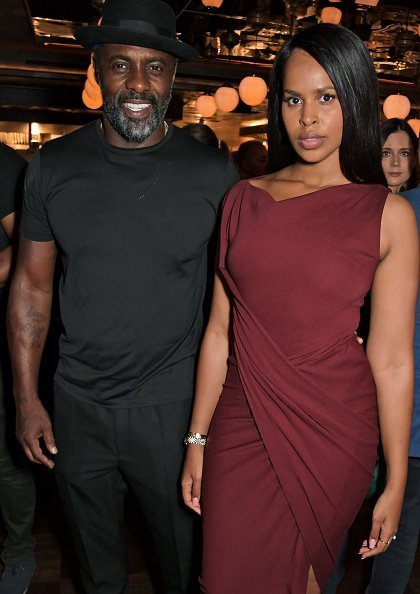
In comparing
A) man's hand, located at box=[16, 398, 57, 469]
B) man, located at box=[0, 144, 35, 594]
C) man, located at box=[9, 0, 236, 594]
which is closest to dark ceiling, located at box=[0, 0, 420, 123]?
man, located at box=[0, 144, 35, 594]

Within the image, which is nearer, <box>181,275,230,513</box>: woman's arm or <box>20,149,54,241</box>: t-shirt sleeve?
<box>181,275,230,513</box>: woman's arm

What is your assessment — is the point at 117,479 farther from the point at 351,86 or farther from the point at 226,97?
the point at 226,97

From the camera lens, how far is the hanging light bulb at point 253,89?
7.80 meters

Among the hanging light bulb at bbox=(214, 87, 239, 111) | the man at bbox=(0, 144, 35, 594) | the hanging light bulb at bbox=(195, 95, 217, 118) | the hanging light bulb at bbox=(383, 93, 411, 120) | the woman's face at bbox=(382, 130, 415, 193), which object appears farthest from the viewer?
the hanging light bulb at bbox=(195, 95, 217, 118)

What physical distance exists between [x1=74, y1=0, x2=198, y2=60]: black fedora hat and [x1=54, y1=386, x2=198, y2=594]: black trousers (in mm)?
868

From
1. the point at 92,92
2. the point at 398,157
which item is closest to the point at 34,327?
the point at 398,157

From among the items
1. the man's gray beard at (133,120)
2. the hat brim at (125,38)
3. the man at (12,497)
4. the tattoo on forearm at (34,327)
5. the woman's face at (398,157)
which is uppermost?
the hat brim at (125,38)

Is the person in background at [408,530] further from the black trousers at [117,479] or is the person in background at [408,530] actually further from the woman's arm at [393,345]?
the black trousers at [117,479]

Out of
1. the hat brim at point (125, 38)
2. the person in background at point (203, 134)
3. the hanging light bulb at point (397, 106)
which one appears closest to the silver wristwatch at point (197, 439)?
the hat brim at point (125, 38)

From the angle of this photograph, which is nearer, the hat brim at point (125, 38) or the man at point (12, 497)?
the hat brim at point (125, 38)

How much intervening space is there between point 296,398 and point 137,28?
3.13ft

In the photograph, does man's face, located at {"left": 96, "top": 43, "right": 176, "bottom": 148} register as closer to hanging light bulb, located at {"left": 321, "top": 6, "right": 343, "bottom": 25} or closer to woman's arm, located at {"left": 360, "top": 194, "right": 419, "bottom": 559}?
woman's arm, located at {"left": 360, "top": 194, "right": 419, "bottom": 559}

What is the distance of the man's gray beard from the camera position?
5.42ft

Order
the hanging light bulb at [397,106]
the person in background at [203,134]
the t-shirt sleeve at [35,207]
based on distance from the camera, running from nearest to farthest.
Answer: the t-shirt sleeve at [35,207] < the person in background at [203,134] < the hanging light bulb at [397,106]
